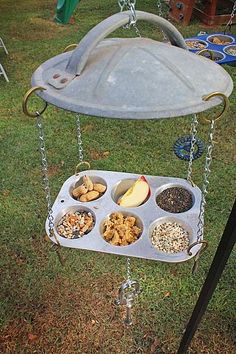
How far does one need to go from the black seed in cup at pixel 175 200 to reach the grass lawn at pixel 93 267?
0.70 metres

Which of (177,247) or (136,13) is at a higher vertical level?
(136,13)

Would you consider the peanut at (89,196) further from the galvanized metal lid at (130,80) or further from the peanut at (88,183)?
the galvanized metal lid at (130,80)

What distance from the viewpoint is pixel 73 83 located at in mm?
998

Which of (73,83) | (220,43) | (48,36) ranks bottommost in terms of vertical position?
(48,36)

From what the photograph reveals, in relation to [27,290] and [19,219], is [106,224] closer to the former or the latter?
[27,290]

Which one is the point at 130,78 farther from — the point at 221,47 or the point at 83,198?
the point at 221,47

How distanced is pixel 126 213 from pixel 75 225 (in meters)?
0.26

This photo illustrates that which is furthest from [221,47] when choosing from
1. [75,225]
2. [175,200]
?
[75,225]

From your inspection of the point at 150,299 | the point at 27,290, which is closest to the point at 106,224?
the point at 150,299

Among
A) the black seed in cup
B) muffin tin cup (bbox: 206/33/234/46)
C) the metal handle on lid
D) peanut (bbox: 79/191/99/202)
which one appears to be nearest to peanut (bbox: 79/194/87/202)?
peanut (bbox: 79/191/99/202)

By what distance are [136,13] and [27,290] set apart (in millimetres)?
1892

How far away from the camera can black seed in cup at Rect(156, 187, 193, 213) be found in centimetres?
189

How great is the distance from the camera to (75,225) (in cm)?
180

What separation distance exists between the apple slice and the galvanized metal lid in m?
0.93
